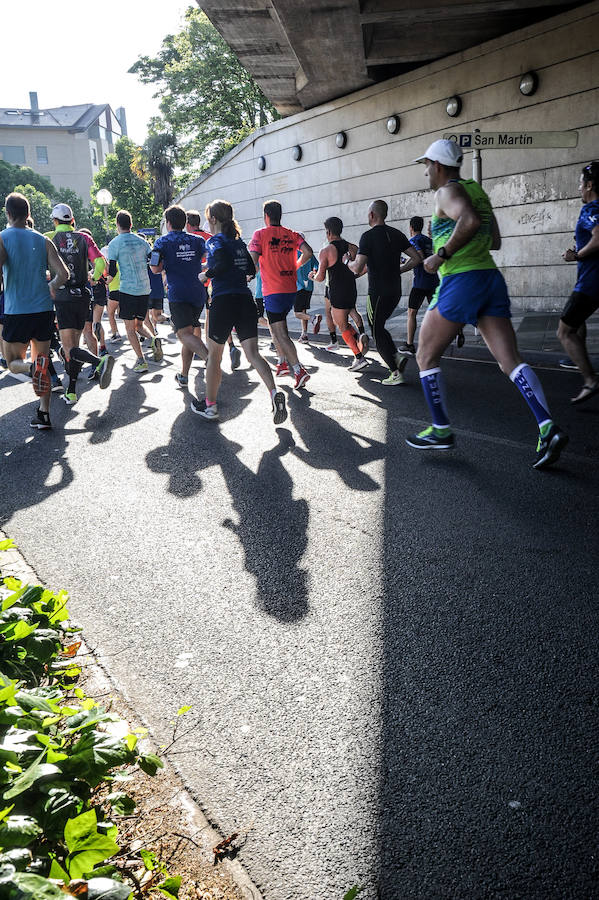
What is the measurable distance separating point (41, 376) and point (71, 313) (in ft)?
5.95

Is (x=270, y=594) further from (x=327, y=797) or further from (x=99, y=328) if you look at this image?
(x=99, y=328)

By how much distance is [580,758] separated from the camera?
7.32 ft

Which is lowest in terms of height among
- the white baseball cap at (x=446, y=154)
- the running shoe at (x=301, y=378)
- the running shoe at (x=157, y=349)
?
the running shoe at (x=301, y=378)

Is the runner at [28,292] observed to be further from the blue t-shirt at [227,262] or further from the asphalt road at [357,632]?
the blue t-shirt at [227,262]

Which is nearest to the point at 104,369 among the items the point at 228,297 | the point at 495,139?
the point at 228,297

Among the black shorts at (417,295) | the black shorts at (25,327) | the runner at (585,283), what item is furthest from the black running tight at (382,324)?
the black shorts at (25,327)

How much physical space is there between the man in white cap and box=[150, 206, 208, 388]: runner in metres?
3.54

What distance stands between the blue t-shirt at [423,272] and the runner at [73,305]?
4374 mm

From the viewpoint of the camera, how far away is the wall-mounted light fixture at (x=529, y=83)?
13.5 m

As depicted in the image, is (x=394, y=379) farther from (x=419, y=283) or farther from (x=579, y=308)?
(x=419, y=283)

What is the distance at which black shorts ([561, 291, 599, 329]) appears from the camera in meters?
7.01

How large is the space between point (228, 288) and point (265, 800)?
18.4ft

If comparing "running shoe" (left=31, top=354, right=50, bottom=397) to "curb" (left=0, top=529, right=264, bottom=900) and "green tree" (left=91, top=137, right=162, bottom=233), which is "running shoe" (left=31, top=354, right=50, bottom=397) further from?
"green tree" (left=91, top=137, right=162, bottom=233)

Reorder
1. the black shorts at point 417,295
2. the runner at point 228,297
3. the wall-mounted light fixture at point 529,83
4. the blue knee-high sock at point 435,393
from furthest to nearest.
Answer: the wall-mounted light fixture at point 529,83 < the black shorts at point 417,295 < the runner at point 228,297 < the blue knee-high sock at point 435,393
